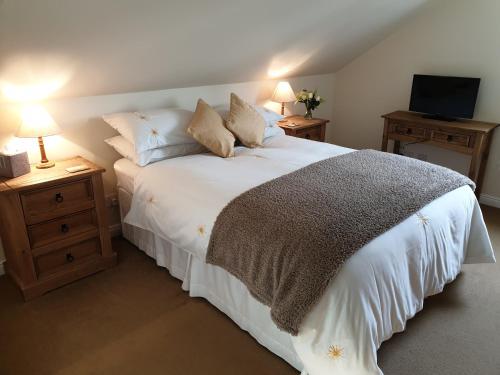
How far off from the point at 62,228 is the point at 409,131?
3.06 metres

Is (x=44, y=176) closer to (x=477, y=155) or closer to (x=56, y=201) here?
(x=56, y=201)

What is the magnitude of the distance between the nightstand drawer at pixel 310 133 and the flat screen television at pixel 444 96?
0.93 m

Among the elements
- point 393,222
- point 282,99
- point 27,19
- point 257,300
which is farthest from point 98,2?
point 282,99

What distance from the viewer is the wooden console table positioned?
329 centimetres

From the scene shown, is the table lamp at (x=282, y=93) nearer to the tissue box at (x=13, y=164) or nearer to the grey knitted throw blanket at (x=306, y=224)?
the grey knitted throw blanket at (x=306, y=224)

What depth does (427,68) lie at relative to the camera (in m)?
3.82

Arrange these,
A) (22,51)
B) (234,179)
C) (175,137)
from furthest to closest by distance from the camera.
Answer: (175,137) → (234,179) → (22,51)

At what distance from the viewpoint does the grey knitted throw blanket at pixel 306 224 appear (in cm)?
159

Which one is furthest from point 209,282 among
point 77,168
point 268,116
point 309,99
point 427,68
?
point 427,68

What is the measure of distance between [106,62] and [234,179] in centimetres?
106

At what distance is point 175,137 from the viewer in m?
2.71

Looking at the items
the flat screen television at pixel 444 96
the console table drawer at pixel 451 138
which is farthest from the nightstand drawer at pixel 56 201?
the flat screen television at pixel 444 96

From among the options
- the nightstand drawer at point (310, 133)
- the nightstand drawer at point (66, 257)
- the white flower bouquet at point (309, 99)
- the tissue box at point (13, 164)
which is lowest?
the nightstand drawer at point (66, 257)

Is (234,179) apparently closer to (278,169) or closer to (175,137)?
(278,169)
